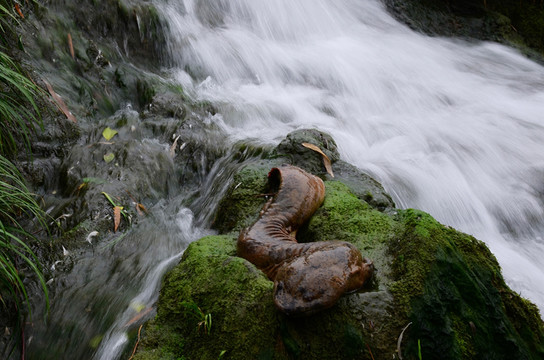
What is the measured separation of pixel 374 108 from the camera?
24.2ft

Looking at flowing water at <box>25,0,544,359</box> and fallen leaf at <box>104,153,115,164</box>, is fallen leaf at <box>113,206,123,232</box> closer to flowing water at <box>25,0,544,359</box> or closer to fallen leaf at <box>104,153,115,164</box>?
flowing water at <box>25,0,544,359</box>

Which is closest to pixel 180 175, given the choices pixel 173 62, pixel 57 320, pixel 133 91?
pixel 133 91

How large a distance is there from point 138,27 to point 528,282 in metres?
6.62

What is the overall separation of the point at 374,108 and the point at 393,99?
1.70 ft

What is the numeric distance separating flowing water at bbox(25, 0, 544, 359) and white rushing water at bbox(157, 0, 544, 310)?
0.07 feet

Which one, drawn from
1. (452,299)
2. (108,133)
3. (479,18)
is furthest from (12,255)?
(479,18)

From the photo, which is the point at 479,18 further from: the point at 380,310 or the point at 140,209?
the point at 380,310

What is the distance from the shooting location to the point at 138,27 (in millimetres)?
6965

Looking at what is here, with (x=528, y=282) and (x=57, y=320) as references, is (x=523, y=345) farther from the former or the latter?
(x=57, y=320)

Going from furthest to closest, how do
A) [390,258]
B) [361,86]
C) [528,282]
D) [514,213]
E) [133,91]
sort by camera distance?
1. [361,86]
2. [133,91]
3. [514,213]
4. [528,282]
5. [390,258]

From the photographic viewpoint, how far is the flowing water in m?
4.60

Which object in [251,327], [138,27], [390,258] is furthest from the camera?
[138,27]

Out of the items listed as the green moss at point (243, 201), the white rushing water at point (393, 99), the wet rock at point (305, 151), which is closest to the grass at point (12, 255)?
the green moss at point (243, 201)

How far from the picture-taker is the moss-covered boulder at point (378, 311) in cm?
250
